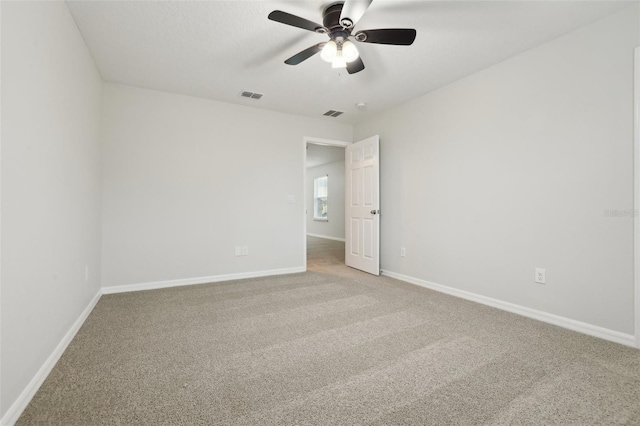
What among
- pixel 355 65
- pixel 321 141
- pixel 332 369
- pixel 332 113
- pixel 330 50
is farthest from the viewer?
pixel 321 141

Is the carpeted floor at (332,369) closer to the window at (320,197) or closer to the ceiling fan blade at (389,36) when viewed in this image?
the ceiling fan blade at (389,36)

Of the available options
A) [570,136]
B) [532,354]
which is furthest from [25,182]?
[570,136]

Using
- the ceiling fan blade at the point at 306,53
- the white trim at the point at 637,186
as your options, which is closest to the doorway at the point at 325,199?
the ceiling fan blade at the point at 306,53

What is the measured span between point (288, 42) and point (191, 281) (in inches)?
119

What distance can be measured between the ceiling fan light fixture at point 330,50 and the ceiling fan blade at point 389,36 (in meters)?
0.21

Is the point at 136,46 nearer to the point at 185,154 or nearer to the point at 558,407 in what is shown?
the point at 185,154

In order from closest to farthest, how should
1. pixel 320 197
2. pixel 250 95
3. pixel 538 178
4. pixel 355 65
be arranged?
pixel 355 65, pixel 538 178, pixel 250 95, pixel 320 197

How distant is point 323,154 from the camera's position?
7.76m

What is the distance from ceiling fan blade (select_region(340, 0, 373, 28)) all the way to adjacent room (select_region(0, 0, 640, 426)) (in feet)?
0.07

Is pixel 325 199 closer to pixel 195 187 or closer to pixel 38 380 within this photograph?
pixel 195 187

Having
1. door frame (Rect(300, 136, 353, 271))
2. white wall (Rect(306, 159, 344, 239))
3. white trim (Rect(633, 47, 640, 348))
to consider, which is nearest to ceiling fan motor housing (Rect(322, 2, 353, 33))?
white trim (Rect(633, 47, 640, 348))

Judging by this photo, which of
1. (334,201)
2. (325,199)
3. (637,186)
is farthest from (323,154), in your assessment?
(637,186)

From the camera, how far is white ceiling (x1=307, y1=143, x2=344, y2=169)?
274 inches

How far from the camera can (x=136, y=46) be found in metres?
2.62
